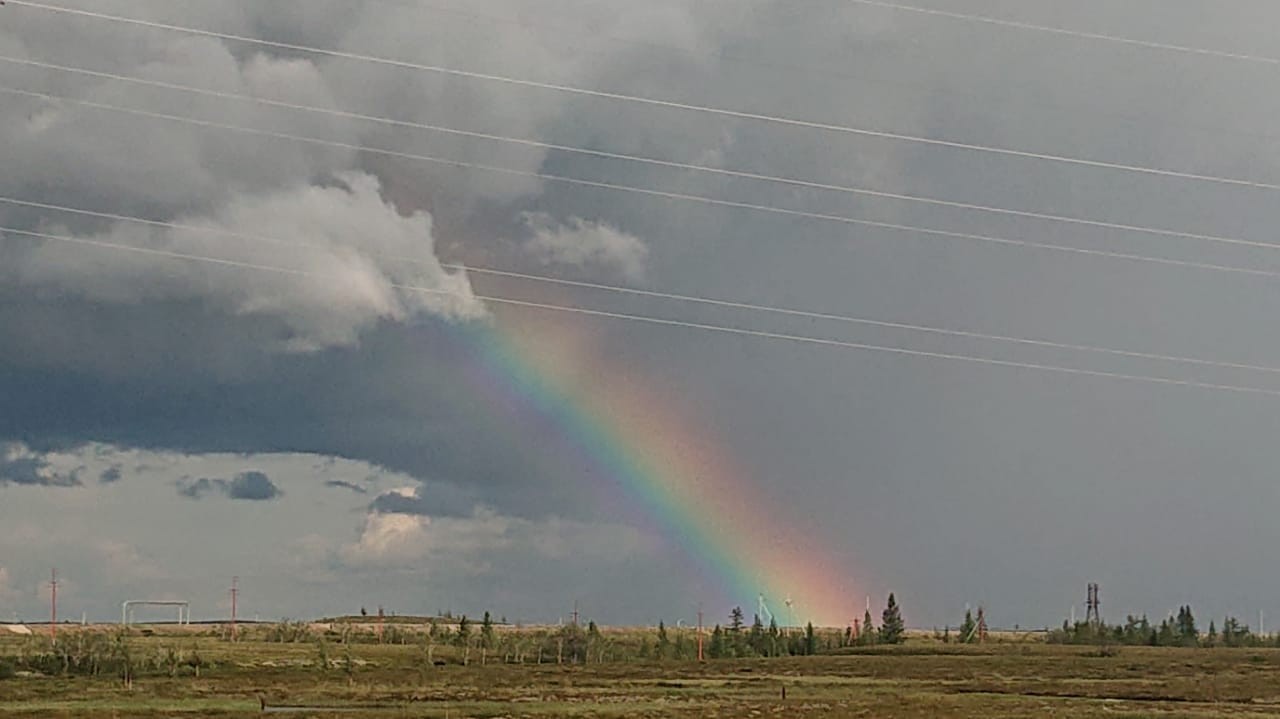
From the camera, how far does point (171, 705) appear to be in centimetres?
9800

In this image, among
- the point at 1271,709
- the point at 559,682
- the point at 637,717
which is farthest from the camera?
the point at 559,682

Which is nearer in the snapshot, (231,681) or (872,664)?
(231,681)

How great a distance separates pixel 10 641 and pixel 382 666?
186ft

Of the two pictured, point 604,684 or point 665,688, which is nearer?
point 665,688

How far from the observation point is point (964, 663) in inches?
6654

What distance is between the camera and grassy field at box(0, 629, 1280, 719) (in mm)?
91375

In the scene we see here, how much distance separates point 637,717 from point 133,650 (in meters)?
101

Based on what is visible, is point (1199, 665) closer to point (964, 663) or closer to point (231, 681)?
point (964, 663)

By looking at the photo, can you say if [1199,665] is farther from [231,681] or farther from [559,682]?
[231,681]

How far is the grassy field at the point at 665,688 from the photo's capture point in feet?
300

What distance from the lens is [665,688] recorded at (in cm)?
11819

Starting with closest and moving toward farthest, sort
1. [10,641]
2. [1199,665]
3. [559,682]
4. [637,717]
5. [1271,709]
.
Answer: [637,717] < [1271,709] < [559,682] < [1199,665] < [10,641]

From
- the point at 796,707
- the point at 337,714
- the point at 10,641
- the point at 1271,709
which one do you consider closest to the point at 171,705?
the point at 337,714

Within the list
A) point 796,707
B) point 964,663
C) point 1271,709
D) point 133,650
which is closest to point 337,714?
point 796,707
